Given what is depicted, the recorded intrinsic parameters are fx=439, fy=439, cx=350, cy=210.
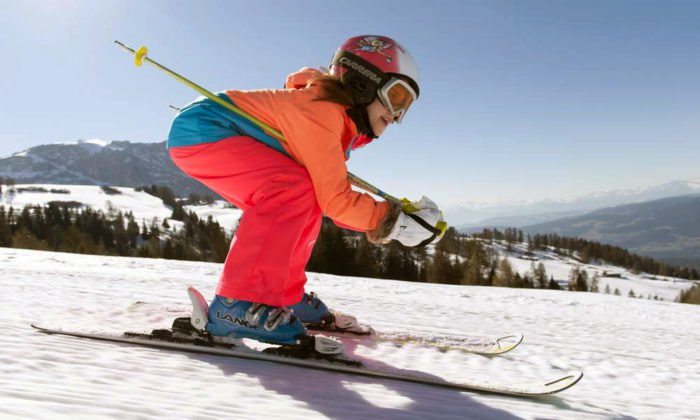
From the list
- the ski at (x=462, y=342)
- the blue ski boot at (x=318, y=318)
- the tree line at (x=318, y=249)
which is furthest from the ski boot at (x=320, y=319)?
the tree line at (x=318, y=249)

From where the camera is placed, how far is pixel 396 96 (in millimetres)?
2916

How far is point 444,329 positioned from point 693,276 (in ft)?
690

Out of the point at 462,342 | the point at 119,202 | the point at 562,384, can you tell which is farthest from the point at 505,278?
the point at 119,202

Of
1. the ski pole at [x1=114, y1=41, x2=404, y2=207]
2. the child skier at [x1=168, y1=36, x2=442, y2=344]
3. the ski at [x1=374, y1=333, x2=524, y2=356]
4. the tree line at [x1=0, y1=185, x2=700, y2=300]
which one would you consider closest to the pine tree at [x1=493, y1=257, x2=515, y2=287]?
the tree line at [x1=0, y1=185, x2=700, y2=300]

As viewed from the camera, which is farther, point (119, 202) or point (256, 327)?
point (119, 202)

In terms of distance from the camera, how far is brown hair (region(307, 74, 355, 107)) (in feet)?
8.73

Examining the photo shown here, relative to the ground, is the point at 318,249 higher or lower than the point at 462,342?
higher

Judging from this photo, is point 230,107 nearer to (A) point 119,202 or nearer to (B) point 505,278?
(B) point 505,278

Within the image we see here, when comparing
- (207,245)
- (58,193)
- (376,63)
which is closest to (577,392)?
(376,63)

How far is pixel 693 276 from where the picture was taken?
167750mm

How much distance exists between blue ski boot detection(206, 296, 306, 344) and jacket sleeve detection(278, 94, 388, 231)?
25.9 inches

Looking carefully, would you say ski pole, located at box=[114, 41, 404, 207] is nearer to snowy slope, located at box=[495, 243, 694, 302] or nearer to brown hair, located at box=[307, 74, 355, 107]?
brown hair, located at box=[307, 74, 355, 107]

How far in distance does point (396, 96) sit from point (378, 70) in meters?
0.21

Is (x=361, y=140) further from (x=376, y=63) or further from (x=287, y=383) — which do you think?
(x=287, y=383)
